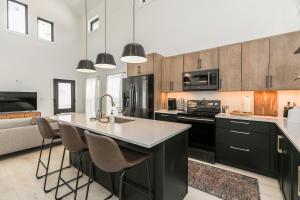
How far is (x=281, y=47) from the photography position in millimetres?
2611

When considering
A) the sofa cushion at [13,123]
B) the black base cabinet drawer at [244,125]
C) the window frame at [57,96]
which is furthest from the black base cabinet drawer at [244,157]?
the window frame at [57,96]

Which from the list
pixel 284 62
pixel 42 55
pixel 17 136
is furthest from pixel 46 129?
pixel 42 55

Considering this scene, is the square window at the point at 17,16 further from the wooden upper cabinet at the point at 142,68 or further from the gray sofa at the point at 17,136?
the wooden upper cabinet at the point at 142,68

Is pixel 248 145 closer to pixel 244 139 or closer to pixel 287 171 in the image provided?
pixel 244 139

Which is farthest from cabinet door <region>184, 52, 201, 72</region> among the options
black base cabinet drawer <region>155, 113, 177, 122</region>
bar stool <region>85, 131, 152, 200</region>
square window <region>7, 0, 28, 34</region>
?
square window <region>7, 0, 28, 34</region>

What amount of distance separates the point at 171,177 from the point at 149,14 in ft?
16.0

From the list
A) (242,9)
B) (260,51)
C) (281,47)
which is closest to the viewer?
(281,47)

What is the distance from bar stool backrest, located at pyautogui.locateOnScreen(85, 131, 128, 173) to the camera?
136 centimetres

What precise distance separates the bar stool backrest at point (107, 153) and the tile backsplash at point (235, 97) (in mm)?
2884

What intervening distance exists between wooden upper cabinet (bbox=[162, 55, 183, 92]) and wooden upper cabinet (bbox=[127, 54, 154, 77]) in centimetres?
35

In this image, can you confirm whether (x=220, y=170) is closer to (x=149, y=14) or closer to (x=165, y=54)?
(x=165, y=54)

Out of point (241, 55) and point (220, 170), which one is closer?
point (220, 170)

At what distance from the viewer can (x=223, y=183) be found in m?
2.40

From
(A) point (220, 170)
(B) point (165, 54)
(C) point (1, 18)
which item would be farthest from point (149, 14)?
(C) point (1, 18)
